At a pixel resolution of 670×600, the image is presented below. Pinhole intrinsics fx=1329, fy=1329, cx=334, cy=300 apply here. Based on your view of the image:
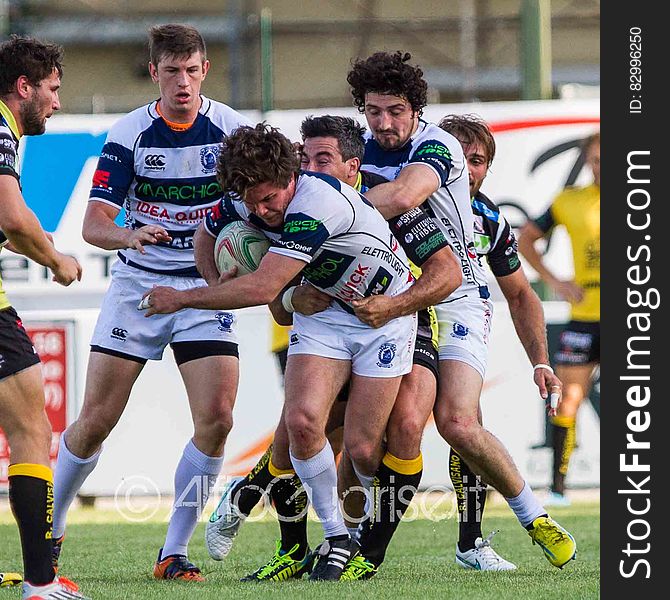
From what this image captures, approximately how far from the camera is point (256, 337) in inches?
420

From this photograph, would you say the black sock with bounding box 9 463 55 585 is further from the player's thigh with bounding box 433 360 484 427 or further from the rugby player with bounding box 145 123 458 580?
the player's thigh with bounding box 433 360 484 427

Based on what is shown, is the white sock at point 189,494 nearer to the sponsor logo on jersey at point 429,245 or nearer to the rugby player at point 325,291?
the rugby player at point 325,291

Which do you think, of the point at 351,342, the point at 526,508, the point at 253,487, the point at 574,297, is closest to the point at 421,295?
the point at 351,342

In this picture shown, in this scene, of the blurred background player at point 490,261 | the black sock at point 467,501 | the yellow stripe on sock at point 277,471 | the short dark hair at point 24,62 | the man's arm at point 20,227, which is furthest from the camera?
the blurred background player at point 490,261

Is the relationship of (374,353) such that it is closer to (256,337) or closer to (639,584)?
(639,584)

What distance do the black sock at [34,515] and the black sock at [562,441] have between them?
550cm

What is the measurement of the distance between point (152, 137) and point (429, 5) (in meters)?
15.2

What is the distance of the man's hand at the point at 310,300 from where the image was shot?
5.71 metres

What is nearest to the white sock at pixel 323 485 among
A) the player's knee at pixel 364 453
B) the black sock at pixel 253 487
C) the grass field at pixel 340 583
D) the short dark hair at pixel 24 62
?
the player's knee at pixel 364 453

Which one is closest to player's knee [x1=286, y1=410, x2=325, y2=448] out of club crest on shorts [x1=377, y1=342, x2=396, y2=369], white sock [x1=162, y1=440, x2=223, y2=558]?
club crest on shorts [x1=377, y1=342, x2=396, y2=369]

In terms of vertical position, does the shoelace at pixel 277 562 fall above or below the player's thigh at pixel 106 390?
below

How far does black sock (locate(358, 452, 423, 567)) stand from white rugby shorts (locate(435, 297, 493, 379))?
60 cm

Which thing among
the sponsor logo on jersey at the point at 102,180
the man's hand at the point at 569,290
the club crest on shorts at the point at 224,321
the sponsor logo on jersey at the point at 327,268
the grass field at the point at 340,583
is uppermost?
the sponsor logo on jersey at the point at 102,180

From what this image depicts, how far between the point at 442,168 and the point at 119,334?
168 centimetres
